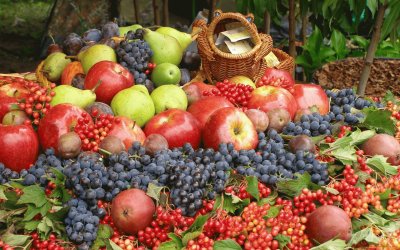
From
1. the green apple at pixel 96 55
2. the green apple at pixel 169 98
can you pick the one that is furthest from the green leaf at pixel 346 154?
the green apple at pixel 96 55

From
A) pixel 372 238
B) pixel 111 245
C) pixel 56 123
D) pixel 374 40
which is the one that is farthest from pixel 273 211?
pixel 374 40

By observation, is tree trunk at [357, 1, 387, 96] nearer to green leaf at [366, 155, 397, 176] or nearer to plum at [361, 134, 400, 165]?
plum at [361, 134, 400, 165]

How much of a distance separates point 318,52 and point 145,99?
2.98 meters

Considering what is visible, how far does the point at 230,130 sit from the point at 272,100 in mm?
380

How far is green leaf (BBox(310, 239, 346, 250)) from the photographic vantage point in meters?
1.65

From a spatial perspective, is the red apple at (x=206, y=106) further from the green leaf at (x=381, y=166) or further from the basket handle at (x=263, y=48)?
the green leaf at (x=381, y=166)

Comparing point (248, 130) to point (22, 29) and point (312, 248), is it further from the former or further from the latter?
point (22, 29)

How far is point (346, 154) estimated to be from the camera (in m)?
2.00

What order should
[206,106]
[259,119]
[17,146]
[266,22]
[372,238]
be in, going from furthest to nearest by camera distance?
[266,22] → [206,106] → [259,119] → [17,146] → [372,238]

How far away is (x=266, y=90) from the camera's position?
2.46 meters

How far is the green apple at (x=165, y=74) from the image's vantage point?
258 centimetres

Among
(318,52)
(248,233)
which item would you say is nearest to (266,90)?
(248,233)

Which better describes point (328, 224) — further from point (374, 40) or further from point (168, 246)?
point (374, 40)

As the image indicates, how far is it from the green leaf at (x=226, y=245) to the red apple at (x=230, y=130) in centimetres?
53
